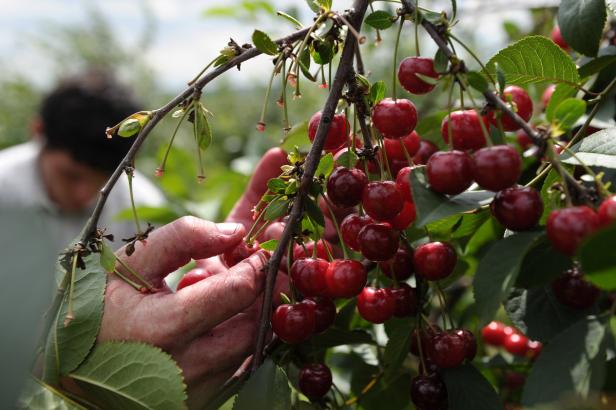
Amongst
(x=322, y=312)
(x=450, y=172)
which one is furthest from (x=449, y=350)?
(x=450, y=172)

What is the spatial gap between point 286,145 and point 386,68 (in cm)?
298

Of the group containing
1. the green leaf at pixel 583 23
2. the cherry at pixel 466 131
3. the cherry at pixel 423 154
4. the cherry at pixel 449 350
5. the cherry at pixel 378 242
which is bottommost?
the cherry at pixel 449 350

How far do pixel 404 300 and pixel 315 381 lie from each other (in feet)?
0.50

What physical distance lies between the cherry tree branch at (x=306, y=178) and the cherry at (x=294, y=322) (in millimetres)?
15

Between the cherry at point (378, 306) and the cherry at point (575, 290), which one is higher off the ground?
the cherry at point (575, 290)

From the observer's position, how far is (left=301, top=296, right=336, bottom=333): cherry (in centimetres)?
76

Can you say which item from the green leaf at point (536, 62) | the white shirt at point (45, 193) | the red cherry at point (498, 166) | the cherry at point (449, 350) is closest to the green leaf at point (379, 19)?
the green leaf at point (536, 62)

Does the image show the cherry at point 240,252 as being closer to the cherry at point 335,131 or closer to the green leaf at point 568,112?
the cherry at point 335,131

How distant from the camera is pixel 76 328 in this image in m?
0.75

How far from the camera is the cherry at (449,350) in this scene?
0.74 metres

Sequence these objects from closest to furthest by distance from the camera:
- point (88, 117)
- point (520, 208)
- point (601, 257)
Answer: point (601, 257)
point (520, 208)
point (88, 117)

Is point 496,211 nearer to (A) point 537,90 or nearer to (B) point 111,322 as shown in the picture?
(B) point 111,322

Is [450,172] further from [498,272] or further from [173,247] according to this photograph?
[173,247]

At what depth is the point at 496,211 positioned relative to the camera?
1.96 feet
